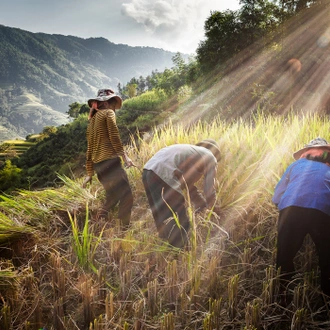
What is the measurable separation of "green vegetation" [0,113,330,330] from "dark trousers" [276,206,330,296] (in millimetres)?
112

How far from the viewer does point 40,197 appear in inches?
109

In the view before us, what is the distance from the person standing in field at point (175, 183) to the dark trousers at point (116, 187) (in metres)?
0.41

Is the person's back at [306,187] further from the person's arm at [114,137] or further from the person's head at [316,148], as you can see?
the person's arm at [114,137]

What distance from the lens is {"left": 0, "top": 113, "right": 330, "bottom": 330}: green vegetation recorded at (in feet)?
4.94

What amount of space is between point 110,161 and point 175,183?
866 millimetres

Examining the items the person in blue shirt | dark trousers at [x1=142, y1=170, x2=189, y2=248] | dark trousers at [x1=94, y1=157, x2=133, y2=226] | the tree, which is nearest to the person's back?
the person in blue shirt

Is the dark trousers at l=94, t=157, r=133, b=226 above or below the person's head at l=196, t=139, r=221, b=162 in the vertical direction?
below

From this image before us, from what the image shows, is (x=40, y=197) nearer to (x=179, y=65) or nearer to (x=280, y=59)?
(x=280, y=59)

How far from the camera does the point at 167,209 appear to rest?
2.13 meters

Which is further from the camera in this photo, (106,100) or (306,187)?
(106,100)

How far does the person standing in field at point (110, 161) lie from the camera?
2613 millimetres

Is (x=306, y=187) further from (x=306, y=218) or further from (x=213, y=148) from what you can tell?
(x=213, y=148)

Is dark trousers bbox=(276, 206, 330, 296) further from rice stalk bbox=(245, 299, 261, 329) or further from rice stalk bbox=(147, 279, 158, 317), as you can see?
rice stalk bbox=(147, 279, 158, 317)

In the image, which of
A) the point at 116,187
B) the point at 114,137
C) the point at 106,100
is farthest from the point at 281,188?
the point at 106,100
